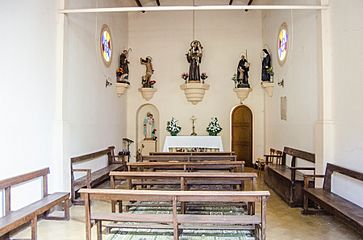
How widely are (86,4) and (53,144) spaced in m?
2.79

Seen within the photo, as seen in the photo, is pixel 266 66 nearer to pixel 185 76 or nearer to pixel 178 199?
pixel 185 76

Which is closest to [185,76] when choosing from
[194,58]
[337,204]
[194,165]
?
[194,58]

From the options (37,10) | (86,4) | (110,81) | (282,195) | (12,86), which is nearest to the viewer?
(12,86)

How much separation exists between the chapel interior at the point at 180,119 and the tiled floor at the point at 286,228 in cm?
2

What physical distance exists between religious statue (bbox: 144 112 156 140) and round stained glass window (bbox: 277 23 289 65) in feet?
13.4

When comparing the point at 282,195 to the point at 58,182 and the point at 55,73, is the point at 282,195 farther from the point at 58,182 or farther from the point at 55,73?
the point at 55,73

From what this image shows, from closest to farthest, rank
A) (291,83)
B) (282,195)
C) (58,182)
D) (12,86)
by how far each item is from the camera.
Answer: (12,86)
(58,182)
(282,195)
(291,83)

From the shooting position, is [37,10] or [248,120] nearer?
[37,10]

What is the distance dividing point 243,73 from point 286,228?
584cm

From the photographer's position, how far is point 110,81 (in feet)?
25.9

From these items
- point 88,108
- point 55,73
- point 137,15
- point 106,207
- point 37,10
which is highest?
point 137,15

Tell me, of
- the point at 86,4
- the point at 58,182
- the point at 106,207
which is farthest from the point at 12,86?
the point at 86,4

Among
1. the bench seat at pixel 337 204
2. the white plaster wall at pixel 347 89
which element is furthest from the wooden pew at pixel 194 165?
the white plaster wall at pixel 347 89

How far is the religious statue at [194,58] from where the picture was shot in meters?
8.88
